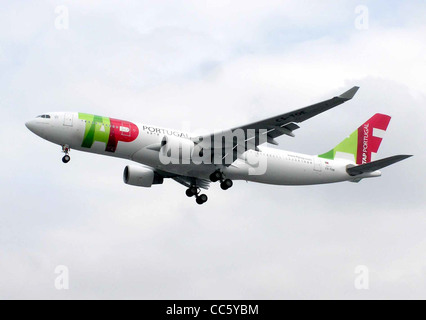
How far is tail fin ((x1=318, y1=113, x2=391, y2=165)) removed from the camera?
184 feet

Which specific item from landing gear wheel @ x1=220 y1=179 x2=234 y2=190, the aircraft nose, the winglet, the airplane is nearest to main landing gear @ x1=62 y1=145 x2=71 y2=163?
the airplane

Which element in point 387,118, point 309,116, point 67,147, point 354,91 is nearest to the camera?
point 354,91

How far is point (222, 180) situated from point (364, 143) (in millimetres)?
12780

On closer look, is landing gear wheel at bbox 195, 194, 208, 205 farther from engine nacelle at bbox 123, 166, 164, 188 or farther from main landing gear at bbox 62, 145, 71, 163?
main landing gear at bbox 62, 145, 71, 163

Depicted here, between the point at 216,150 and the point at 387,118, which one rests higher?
the point at 387,118

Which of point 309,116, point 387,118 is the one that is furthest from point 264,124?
point 387,118

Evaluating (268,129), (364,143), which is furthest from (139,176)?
(364,143)

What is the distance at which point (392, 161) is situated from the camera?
5056cm

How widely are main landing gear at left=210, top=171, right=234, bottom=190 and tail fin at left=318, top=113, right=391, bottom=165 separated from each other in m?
8.03

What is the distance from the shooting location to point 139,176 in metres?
52.3

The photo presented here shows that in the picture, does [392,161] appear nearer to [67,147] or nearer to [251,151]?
[251,151]

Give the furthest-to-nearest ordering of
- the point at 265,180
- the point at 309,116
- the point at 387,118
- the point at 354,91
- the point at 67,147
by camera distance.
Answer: the point at 387,118
the point at 265,180
the point at 67,147
the point at 309,116
the point at 354,91

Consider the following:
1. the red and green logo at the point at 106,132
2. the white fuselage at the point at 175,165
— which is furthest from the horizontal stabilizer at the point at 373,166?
the red and green logo at the point at 106,132

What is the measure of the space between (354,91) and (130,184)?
58.3ft
